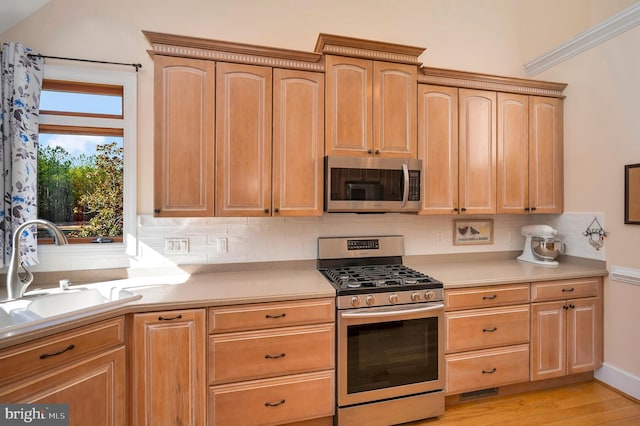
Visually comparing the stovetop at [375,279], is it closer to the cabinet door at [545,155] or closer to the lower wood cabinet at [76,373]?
the lower wood cabinet at [76,373]

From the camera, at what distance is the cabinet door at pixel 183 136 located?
1.92 metres

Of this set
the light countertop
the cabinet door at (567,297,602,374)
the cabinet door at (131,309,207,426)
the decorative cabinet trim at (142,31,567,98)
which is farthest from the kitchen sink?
the cabinet door at (567,297,602,374)

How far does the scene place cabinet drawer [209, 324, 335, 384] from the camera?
1.74 metres

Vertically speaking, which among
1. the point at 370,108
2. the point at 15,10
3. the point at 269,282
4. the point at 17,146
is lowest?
the point at 269,282

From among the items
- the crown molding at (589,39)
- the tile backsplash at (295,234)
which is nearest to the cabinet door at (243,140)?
the tile backsplash at (295,234)

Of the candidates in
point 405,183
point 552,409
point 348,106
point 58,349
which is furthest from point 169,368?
point 552,409

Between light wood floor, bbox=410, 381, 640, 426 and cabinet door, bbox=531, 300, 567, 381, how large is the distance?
0.55ft

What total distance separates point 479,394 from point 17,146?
3617 millimetres

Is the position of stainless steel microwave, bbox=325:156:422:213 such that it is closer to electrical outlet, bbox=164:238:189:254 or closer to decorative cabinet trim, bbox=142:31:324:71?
decorative cabinet trim, bbox=142:31:324:71

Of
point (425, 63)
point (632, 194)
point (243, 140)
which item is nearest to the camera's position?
point (243, 140)

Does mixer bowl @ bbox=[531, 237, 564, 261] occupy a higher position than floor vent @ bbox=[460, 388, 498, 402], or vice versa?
mixer bowl @ bbox=[531, 237, 564, 261]

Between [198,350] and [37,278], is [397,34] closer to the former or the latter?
[198,350]

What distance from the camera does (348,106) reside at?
2178 mm

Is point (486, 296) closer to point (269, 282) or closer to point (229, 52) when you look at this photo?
point (269, 282)
